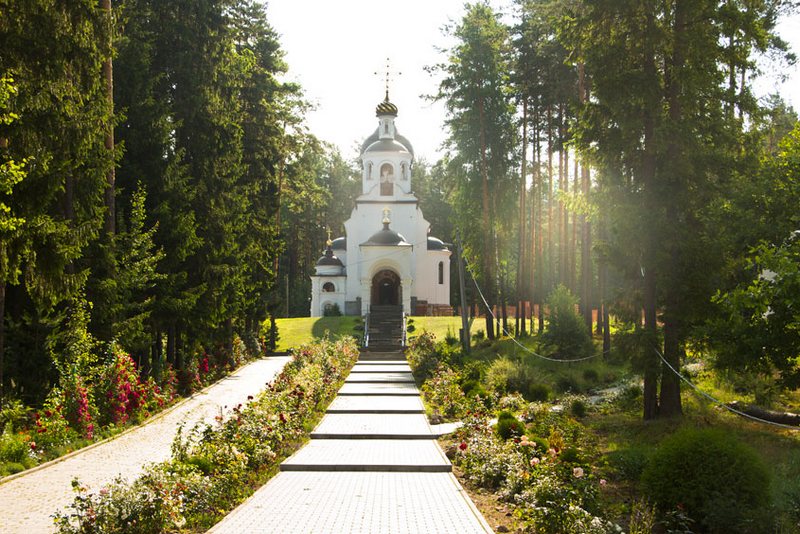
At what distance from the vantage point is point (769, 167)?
12492 mm

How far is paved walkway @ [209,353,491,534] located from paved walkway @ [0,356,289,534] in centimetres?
187

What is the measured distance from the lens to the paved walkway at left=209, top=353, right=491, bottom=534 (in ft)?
25.4

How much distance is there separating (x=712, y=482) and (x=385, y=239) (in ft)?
132

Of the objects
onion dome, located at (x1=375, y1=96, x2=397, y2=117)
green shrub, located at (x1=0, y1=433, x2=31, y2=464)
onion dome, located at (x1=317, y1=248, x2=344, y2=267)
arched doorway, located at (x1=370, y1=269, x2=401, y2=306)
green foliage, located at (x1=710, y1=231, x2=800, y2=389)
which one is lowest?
green shrub, located at (x1=0, y1=433, x2=31, y2=464)

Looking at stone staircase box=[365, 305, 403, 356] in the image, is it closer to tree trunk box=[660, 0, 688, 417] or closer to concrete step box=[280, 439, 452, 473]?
tree trunk box=[660, 0, 688, 417]

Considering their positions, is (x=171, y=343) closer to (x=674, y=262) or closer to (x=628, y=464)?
(x=674, y=262)

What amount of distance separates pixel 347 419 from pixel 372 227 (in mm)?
35633

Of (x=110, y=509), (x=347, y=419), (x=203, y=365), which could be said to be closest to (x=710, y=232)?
(x=347, y=419)

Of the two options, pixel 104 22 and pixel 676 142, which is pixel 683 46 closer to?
pixel 676 142

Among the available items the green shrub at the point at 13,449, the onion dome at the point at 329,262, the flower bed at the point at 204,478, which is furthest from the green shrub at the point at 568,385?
the onion dome at the point at 329,262

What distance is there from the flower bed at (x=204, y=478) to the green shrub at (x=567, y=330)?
1055 cm

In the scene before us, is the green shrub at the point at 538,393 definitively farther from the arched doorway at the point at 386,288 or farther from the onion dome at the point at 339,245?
the onion dome at the point at 339,245

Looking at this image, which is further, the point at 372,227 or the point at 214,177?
the point at 372,227

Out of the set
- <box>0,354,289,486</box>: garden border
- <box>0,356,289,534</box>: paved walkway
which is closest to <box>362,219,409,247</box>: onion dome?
<box>0,354,289,486</box>: garden border
